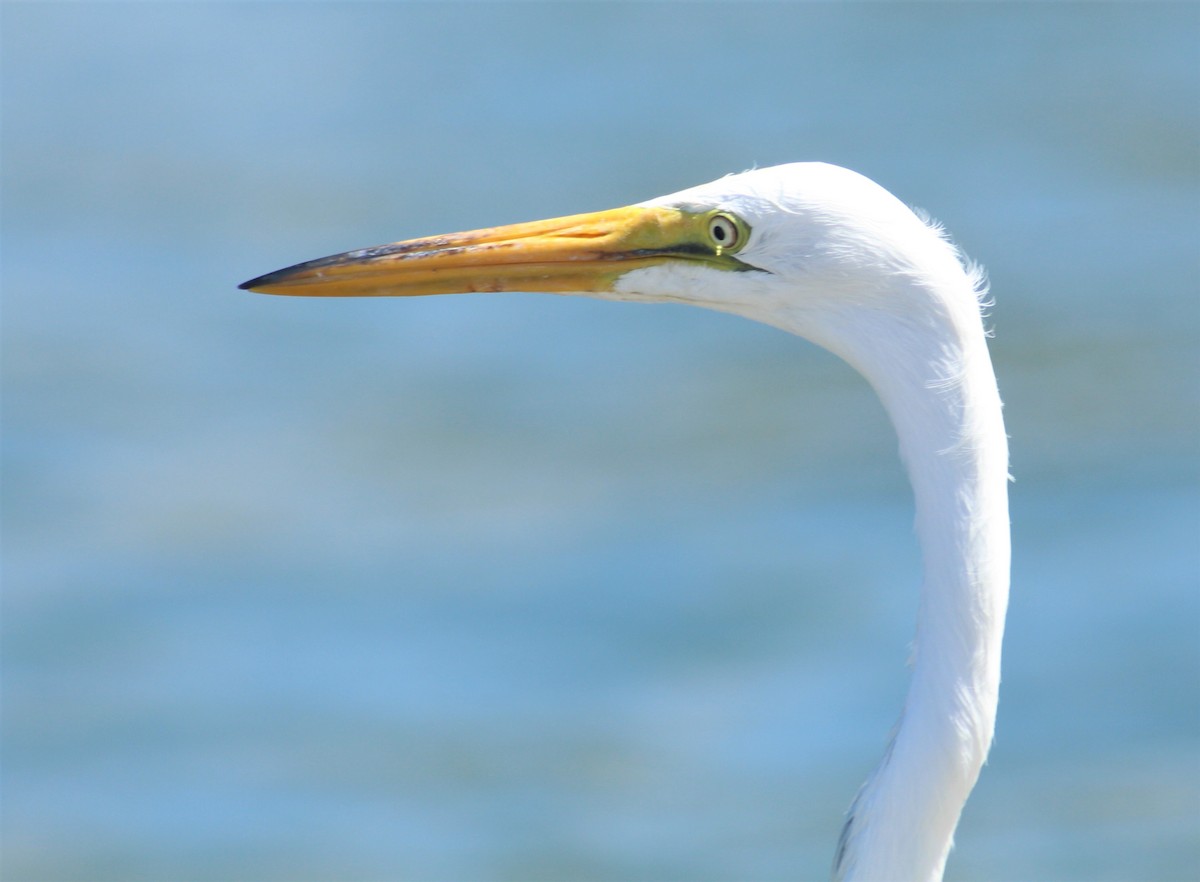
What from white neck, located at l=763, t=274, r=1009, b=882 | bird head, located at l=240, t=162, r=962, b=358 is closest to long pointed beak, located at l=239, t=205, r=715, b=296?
bird head, located at l=240, t=162, r=962, b=358

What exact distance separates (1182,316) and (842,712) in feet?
11.5

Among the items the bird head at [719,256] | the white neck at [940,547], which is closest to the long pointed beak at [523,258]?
the bird head at [719,256]

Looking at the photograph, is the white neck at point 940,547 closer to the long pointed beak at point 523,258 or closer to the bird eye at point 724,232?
the bird eye at point 724,232

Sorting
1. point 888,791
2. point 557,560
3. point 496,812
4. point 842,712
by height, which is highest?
point 557,560

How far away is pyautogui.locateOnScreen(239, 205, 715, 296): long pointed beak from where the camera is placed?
3475mm

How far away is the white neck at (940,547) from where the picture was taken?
3.10 metres

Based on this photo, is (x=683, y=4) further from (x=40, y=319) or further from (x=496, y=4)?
A: (x=40, y=319)

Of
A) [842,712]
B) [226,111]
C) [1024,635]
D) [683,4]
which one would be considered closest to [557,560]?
[842,712]

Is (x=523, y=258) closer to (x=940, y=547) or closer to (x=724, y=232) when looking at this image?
(x=724, y=232)

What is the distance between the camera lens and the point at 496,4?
11391mm

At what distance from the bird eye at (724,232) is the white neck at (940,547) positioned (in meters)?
0.22

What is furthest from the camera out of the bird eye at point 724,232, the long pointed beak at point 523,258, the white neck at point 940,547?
the long pointed beak at point 523,258

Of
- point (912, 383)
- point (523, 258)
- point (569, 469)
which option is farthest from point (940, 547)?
point (569, 469)

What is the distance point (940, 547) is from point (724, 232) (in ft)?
2.46
